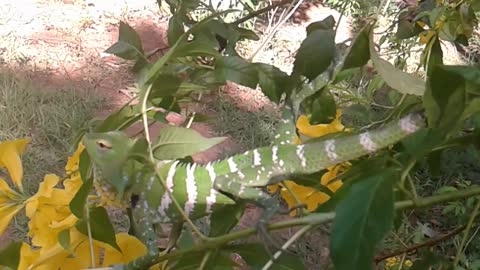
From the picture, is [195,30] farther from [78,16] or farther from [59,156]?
[78,16]

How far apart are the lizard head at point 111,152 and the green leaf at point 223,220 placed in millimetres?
149

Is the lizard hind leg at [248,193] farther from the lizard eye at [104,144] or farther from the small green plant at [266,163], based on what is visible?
the lizard eye at [104,144]

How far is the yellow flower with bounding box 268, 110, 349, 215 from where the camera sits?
82cm

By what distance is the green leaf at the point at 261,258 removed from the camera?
24.9 inches

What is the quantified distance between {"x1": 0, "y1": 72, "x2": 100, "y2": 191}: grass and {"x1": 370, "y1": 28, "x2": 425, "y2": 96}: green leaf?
6.94 ft

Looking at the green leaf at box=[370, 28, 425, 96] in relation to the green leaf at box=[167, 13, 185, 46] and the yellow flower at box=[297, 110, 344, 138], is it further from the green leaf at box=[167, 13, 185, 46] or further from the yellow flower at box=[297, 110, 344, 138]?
the green leaf at box=[167, 13, 185, 46]

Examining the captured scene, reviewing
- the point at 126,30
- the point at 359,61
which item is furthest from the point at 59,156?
the point at 359,61

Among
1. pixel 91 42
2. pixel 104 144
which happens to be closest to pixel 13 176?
pixel 104 144

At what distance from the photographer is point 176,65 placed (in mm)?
790

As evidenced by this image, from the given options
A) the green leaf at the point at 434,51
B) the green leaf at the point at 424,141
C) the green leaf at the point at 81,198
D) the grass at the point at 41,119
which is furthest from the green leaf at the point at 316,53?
the grass at the point at 41,119

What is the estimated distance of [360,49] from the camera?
26.9 inches

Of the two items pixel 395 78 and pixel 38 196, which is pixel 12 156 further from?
pixel 395 78

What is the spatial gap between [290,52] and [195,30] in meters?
2.67

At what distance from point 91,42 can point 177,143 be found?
2.94 meters
